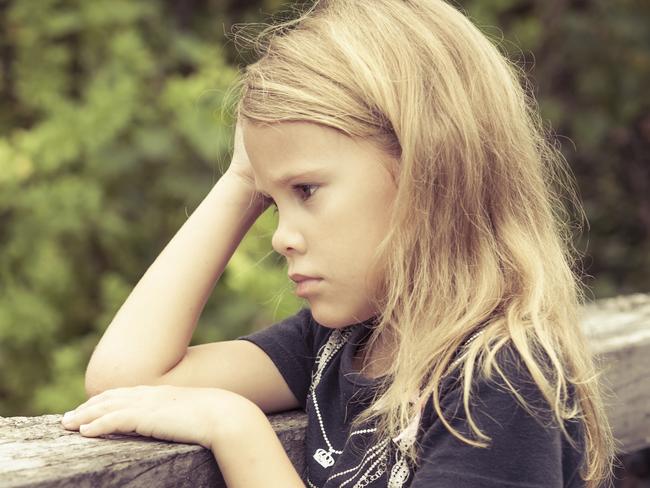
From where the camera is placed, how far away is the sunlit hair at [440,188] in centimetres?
150

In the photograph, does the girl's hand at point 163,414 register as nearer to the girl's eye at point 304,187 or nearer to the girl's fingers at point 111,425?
the girl's fingers at point 111,425

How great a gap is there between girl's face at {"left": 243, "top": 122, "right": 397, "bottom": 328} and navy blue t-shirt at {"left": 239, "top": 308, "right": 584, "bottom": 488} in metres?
0.15

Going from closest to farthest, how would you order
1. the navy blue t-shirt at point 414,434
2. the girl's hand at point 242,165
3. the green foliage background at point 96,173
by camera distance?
the navy blue t-shirt at point 414,434
the girl's hand at point 242,165
the green foliage background at point 96,173

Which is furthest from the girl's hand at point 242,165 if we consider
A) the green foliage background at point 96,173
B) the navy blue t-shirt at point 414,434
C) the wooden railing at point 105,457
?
the green foliage background at point 96,173

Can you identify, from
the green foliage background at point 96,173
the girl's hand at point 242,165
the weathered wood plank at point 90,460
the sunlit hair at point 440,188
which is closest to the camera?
the weathered wood plank at point 90,460

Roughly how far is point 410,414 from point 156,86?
267 centimetres

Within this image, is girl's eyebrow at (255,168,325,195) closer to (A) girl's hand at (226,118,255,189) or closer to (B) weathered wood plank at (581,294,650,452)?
(A) girl's hand at (226,118,255,189)

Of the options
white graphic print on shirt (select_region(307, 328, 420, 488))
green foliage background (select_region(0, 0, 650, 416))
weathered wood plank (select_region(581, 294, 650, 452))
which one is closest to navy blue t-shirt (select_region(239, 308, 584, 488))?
white graphic print on shirt (select_region(307, 328, 420, 488))

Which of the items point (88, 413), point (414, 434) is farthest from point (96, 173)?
point (414, 434)

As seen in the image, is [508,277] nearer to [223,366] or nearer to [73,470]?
[223,366]

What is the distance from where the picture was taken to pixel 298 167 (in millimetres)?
1553

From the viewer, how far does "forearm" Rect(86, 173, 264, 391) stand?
5.62 feet

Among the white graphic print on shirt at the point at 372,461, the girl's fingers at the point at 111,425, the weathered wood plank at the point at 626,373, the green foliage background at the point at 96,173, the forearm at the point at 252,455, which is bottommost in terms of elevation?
the green foliage background at the point at 96,173

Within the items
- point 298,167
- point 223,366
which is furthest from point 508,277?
point 223,366
